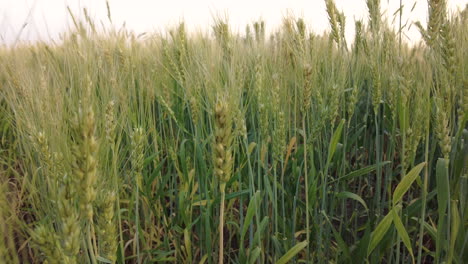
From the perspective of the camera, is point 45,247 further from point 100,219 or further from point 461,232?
point 461,232

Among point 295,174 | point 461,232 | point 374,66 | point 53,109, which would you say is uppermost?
point 374,66

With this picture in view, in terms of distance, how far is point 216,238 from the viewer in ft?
5.45

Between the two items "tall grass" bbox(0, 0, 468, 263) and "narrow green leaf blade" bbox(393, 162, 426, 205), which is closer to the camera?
"tall grass" bbox(0, 0, 468, 263)

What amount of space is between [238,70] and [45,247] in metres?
0.86

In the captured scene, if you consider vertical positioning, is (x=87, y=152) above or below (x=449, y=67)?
below

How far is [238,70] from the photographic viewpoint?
1.41 metres

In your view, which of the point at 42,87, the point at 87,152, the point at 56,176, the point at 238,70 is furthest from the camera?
the point at 238,70

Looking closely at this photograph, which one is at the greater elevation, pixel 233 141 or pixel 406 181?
pixel 233 141

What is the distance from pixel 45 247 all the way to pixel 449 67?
118cm

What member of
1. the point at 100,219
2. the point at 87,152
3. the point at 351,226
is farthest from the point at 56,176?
the point at 351,226

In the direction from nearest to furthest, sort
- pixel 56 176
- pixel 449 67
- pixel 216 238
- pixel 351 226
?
pixel 56 176 < pixel 449 67 < pixel 216 238 < pixel 351 226

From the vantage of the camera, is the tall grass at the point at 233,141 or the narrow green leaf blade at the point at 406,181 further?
the narrow green leaf blade at the point at 406,181

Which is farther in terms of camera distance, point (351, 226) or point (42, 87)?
point (351, 226)

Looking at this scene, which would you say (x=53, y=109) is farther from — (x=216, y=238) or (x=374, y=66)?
(x=374, y=66)
